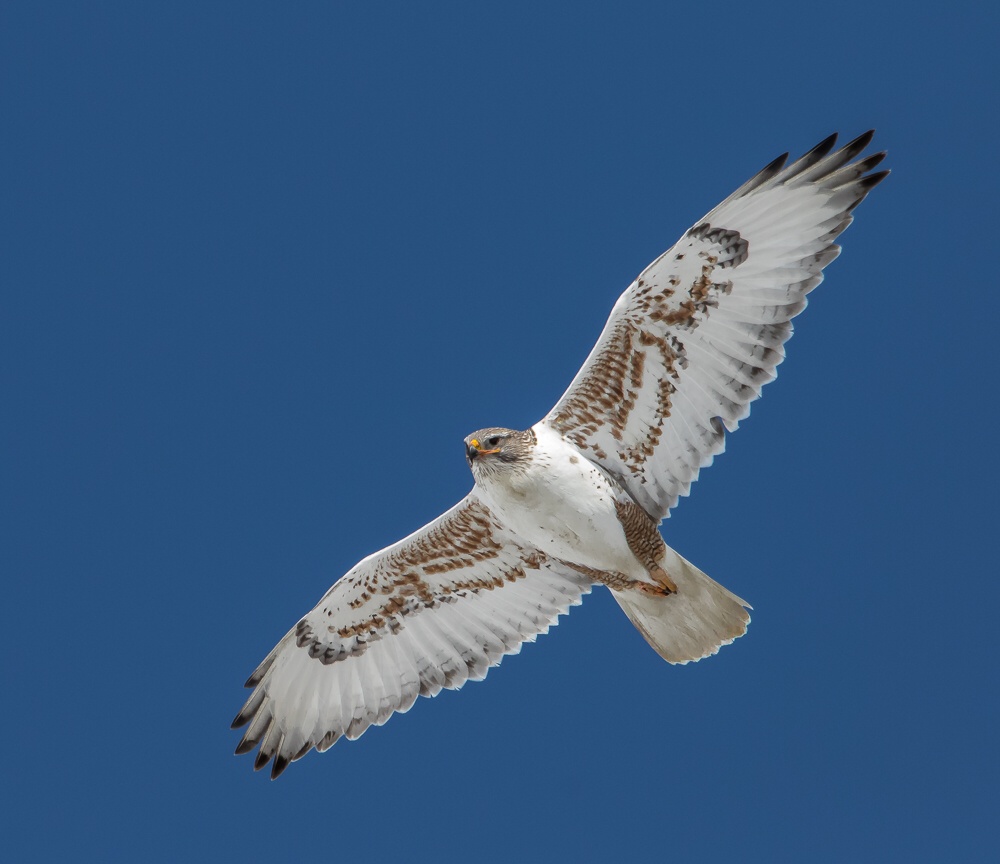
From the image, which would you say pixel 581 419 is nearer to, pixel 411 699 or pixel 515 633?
pixel 515 633

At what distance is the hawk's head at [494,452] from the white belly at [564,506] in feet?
0.29

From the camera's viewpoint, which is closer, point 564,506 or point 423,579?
point 564,506

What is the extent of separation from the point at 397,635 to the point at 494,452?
2.32m

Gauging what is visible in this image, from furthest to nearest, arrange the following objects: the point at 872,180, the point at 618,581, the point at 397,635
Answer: the point at 397,635, the point at 618,581, the point at 872,180

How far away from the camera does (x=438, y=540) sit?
36.3 feet

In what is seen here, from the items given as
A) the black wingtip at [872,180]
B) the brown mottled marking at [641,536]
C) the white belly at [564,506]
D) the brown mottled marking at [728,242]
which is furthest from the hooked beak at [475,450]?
the black wingtip at [872,180]

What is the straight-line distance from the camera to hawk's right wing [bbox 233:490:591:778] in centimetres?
1121

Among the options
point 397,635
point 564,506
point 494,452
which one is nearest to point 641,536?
point 564,506

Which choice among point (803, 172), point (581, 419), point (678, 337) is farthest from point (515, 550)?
point (803, 172)

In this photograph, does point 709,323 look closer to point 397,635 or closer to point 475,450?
point 475,450

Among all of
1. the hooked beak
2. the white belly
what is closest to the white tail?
the white belly

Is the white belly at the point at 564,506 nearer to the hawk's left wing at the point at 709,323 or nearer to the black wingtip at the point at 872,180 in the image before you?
the hawk's left wing at the point at 709,323

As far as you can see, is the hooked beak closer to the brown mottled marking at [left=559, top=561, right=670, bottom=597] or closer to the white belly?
the white belly

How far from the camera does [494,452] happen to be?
9.95 metres
